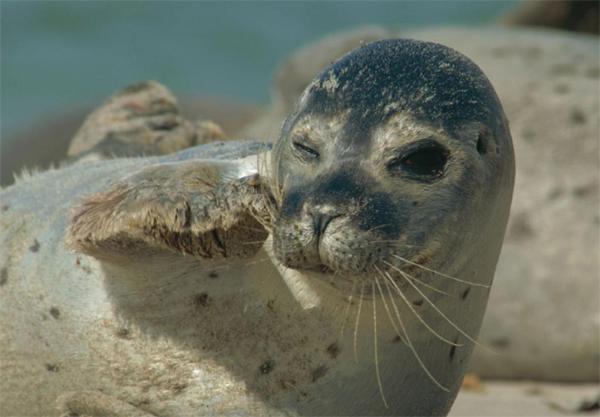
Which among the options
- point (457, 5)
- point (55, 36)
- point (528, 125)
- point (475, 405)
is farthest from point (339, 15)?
point (475, 405)

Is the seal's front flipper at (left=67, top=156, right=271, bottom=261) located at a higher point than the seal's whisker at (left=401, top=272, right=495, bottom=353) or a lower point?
higher

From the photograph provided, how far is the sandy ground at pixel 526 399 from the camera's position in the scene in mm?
7141

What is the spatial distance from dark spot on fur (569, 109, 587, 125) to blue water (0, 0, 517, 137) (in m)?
13.6

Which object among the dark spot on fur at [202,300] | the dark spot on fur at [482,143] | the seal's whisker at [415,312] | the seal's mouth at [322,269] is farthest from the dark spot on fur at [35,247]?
the dark spot on fur at [482,143]

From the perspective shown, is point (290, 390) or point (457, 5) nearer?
point (290, 390)

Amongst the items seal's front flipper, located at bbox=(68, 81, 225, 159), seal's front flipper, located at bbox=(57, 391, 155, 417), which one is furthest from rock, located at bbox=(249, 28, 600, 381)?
seal's front flipper, located at bbox=(57, 391, 155, 417)

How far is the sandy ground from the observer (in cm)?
714

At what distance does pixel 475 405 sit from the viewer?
732 centimetres

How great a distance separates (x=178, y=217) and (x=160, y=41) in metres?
22.1

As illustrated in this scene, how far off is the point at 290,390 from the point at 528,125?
19.8ft

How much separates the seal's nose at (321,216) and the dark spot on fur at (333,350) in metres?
0.65

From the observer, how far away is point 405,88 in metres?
4.41

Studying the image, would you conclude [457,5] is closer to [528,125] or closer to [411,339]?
[528,125]

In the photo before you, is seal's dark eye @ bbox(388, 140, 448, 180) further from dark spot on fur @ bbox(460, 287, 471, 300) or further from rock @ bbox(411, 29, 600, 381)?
rock @ bbox(411, 29, 600, 381)
